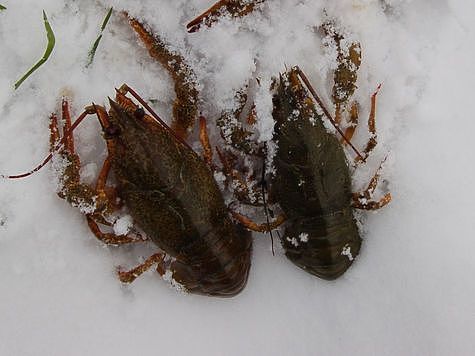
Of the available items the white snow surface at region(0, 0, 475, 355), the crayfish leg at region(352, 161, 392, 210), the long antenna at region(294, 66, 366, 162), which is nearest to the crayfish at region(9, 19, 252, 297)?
the white snow surface at region(0, 0, 475, 355)

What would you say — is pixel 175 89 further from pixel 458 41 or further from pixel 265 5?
pixel 458 41

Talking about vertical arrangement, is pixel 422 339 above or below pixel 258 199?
below

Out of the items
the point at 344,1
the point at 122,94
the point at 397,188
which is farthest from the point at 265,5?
the point at 397,188

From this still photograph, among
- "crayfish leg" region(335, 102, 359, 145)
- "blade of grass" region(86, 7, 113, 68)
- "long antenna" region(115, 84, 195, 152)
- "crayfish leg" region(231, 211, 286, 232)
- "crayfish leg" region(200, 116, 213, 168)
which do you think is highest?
"blade of grass" region(86, 7, 113, 68)

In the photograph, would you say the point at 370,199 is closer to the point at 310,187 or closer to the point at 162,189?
the point at 310,187

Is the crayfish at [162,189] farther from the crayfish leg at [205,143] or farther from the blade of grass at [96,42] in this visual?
the blade of grass at [96,42]

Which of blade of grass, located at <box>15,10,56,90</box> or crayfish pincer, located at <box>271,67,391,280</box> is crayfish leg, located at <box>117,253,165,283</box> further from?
blade of grass, located at <box>15,10,56,90</box>

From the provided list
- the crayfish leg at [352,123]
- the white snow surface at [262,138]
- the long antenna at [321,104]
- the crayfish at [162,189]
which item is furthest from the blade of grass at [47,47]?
the crayfish leg at [352,123]
